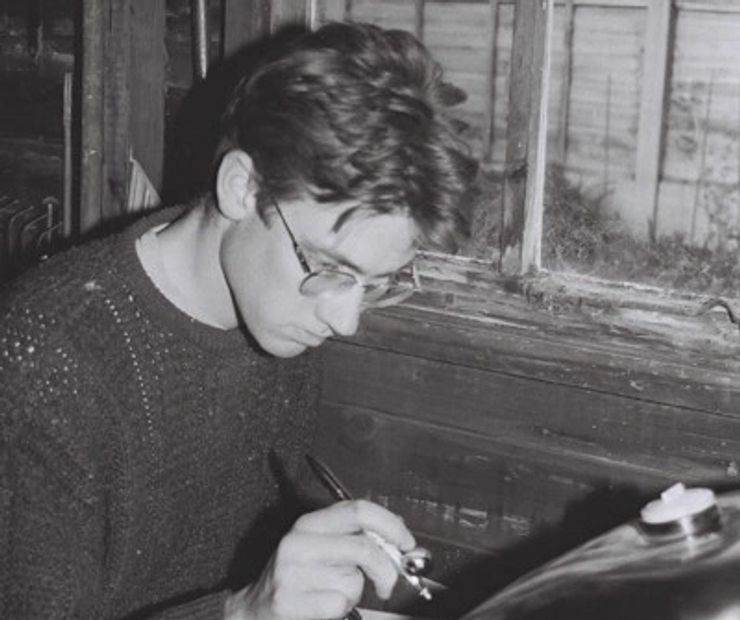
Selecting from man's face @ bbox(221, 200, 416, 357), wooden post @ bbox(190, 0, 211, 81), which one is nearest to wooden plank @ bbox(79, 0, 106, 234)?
wooden post @ bbox(190, 0, 211, 81)

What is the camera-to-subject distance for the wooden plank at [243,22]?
→ 2.44 meters

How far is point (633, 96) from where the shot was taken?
2164mm

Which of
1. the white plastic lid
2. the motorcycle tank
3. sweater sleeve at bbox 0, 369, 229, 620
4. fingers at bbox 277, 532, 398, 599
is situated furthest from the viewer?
sweater sleeve at bbox 0, 369, 229, 620

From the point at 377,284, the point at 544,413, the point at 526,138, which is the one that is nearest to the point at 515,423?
the point at 544,413

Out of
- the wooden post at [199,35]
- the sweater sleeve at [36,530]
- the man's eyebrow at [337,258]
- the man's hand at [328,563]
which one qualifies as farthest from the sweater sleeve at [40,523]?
the wooden post at [199,35]

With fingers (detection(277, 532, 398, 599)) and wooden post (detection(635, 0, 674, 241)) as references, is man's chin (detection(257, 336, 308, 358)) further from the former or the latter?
wooden post (detection(635, 0, 674, 241))

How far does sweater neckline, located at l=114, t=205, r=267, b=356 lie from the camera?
62.2 inches

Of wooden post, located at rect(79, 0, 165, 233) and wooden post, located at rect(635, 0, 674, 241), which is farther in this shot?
wooden post, located at rect(79, 0, 165, 233)

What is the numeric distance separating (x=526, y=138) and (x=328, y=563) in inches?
44.9

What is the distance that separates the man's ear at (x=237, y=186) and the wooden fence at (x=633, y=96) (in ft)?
2.90

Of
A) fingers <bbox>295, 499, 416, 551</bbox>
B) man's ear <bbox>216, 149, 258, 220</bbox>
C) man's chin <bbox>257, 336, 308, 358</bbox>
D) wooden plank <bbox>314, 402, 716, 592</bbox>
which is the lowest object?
wooden plank <bbox>314, 402, 716, 592</bbox>

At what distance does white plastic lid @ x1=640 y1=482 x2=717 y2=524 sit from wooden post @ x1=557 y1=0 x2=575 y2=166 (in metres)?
1.14

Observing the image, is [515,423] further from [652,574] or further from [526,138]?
[652,574]

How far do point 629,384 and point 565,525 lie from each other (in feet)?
1.11
